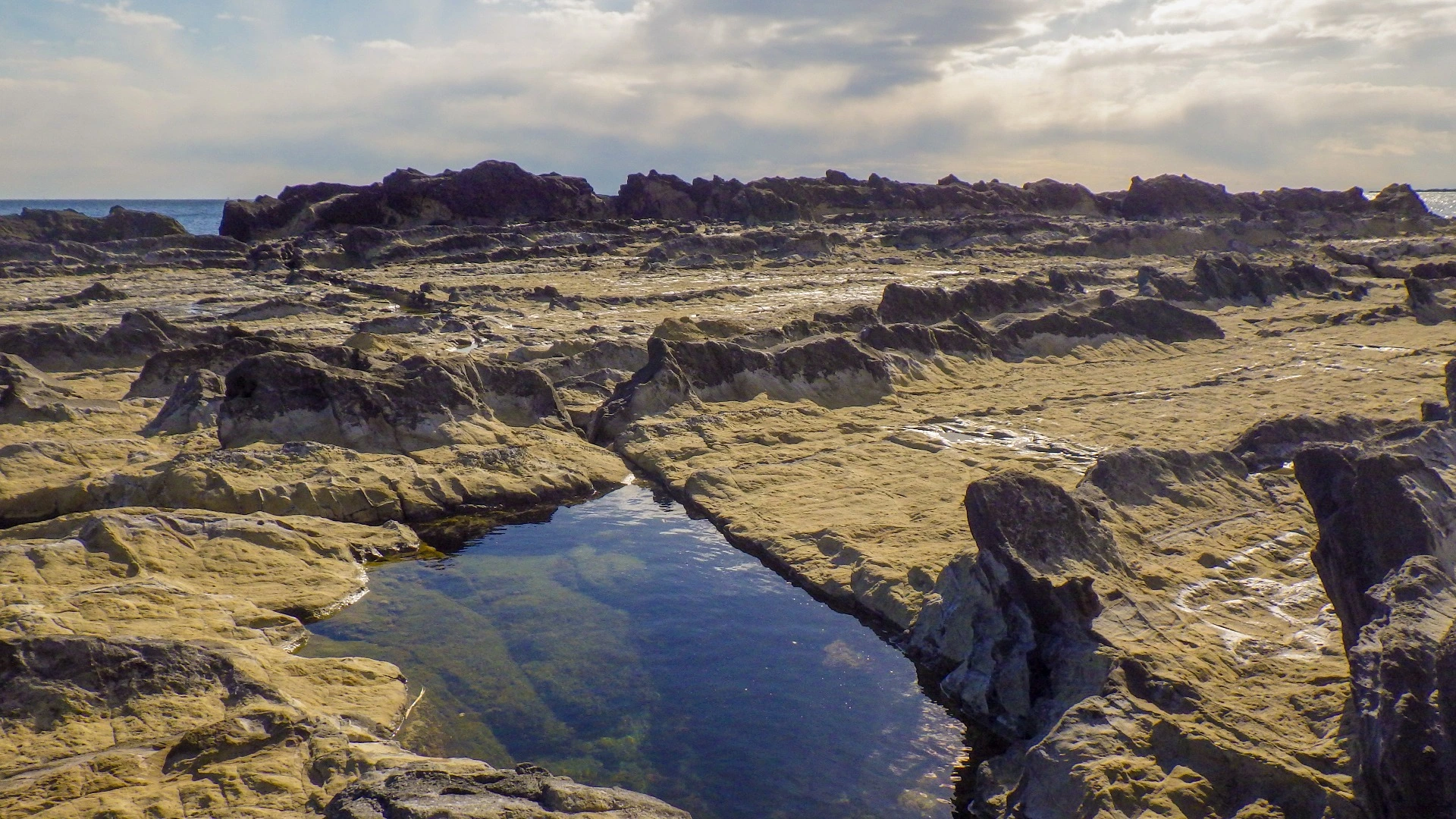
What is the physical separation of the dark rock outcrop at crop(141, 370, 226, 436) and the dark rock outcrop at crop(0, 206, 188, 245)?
1558 inches

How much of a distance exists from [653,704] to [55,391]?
11.1m

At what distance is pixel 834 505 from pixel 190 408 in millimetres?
8609

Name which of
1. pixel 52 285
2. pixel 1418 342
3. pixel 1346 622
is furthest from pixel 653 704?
pixel 52 285

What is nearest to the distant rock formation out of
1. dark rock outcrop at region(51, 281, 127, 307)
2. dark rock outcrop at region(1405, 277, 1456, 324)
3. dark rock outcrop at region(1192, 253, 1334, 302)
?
dark rock outcrop at region(51, 281, 127, 307)

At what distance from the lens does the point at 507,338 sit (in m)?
20.7

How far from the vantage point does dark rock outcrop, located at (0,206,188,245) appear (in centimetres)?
4762

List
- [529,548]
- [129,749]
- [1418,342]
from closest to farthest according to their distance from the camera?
[129,749]
[529,548]
[1418,342]

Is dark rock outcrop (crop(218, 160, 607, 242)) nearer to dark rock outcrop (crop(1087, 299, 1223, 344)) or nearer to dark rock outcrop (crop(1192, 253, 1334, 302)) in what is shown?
dark rock outcrop (crop(1192, 253, 1334, 302))

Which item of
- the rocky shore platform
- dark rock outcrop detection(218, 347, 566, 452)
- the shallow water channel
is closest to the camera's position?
the rocky shore platform

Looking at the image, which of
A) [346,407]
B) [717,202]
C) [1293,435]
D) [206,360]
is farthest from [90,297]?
[717,202]

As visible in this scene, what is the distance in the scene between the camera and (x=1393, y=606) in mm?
5188

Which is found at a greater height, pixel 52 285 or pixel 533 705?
pixel 52 285

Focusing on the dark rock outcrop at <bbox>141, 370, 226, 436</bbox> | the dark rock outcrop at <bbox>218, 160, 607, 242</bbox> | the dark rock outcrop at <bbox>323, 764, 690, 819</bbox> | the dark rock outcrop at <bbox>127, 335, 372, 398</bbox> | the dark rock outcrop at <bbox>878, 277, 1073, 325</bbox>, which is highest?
the dark rock outcrop at <bbox>218, 160, 607, 242</bbox>

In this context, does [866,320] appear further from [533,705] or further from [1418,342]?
[533,705]
